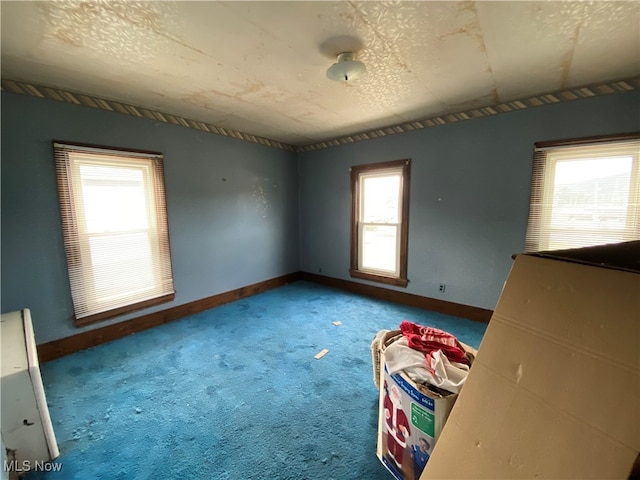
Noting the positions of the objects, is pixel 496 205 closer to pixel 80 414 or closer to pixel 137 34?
pixel 137 34

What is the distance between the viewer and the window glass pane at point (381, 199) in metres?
3.57

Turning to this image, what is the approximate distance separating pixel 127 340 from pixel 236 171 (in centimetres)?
236

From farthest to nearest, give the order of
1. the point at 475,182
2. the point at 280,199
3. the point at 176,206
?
1. the point at 280,199
2. the point at 176,206
3. the point at 475,182

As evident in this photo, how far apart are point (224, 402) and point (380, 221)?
2.83 m

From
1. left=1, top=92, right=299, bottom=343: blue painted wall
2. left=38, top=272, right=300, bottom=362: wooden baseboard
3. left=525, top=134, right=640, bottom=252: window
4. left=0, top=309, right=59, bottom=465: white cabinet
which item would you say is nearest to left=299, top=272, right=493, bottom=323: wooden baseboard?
left=1, top=92, right=299, bottom=343: blue painted wall

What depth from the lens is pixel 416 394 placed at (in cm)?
106

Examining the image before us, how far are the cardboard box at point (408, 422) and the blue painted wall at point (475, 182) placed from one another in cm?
228

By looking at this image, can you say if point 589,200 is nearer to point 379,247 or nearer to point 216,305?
point 379,247

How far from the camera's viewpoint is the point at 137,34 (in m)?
1.54

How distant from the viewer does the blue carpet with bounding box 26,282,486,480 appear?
1.37m

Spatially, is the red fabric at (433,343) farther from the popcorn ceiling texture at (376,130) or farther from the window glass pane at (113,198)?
the window glass pane at (113,198)

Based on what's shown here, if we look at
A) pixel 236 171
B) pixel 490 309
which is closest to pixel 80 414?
pixel 236 171

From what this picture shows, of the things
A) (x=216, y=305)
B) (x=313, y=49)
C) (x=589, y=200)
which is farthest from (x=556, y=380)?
(x=216, y=305)

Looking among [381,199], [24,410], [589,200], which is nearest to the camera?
[24,410]
